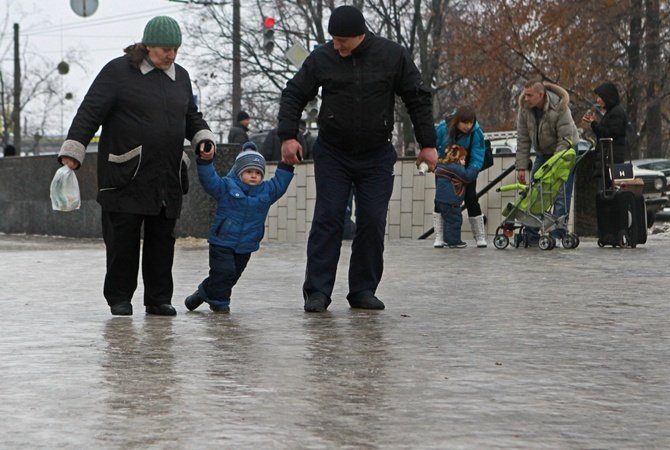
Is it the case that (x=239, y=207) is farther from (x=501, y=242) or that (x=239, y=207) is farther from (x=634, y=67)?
(x=634, y=67)

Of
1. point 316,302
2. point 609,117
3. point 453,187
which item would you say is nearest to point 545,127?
point 609,117

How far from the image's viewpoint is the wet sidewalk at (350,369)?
4.63 m

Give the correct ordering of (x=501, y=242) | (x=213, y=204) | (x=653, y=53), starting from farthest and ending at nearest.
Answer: (x=653, y=53)
(x=213, y=204)
(x=501, y=242)

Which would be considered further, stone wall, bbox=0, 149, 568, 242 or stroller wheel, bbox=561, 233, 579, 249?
stone wall, bbox=0, 149, 568, 242

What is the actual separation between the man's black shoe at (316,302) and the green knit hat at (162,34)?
1.57m

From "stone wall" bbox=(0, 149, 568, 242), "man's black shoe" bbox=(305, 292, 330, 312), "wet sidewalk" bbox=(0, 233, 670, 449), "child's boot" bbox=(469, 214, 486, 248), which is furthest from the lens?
"stone wall" bbox=(0, 149, 568, 242)

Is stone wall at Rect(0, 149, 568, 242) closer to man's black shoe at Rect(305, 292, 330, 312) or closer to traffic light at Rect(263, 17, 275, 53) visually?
traffic light at Rect(263, 17, 275, 53)

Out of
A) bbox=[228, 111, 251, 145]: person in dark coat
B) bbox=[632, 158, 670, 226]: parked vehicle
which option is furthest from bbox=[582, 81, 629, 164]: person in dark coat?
bbox=[228, 111, 251, 145]: person in dark coat

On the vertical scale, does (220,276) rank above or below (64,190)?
below

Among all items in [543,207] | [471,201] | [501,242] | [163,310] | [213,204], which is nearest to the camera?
[163,310]

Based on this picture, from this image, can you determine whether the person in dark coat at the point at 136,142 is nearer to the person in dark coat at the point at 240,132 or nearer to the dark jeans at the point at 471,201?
the dark jeans at the point at 471,201

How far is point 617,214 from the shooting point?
14609mm

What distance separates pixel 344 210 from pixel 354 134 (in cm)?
46

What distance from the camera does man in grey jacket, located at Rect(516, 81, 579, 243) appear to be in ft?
47.0
